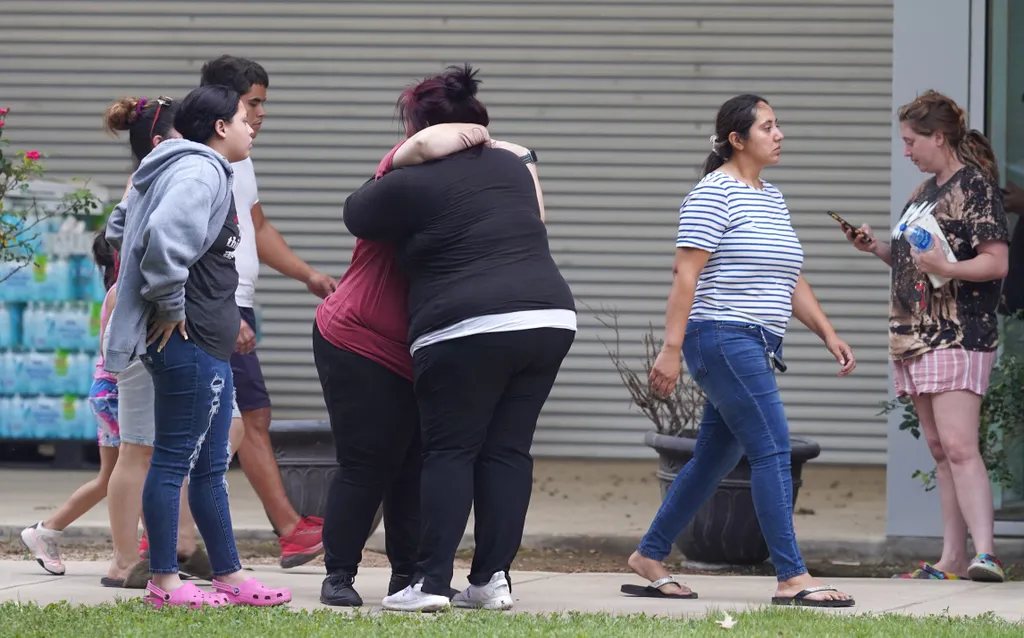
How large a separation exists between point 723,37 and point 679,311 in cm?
558

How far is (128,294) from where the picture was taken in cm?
487

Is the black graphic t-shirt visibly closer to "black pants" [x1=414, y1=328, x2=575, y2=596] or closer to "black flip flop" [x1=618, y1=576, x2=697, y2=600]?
"black pants" [x1=414, y1=328, x2=575, y2=596]

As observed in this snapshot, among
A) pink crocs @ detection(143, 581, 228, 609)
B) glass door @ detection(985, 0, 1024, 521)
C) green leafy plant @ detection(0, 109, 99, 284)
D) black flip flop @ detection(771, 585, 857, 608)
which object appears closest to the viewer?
pink crocs @ detection(143, 581, 228, 609)

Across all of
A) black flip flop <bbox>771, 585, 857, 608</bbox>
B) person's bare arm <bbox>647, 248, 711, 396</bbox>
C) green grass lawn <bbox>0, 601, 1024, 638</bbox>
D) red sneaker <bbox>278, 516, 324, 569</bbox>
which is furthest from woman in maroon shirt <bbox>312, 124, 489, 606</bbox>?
black flip flop <bbox>771, 585, 857, 608</bbox>

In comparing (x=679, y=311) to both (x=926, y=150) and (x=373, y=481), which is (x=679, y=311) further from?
(x=926, y=150)

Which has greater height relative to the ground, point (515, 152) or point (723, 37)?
point (723, 37)

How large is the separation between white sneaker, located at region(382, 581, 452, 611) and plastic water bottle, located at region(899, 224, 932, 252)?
253cm

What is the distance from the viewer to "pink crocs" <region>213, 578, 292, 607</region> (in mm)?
5160

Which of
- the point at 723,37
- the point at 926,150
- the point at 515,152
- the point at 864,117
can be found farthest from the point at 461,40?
the point at 515,152

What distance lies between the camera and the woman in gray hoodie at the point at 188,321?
4.80 meters

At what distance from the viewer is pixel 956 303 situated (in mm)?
6262

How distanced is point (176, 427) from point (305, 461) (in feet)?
7.71

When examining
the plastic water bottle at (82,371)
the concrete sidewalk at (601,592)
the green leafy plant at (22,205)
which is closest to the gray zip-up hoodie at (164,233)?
the concrete sidewalk at (601,592)

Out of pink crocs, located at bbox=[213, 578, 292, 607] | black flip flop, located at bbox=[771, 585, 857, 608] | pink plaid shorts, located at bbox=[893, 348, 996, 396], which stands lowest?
black flip flop, located at bbox=[771, 585, 857, 608]
